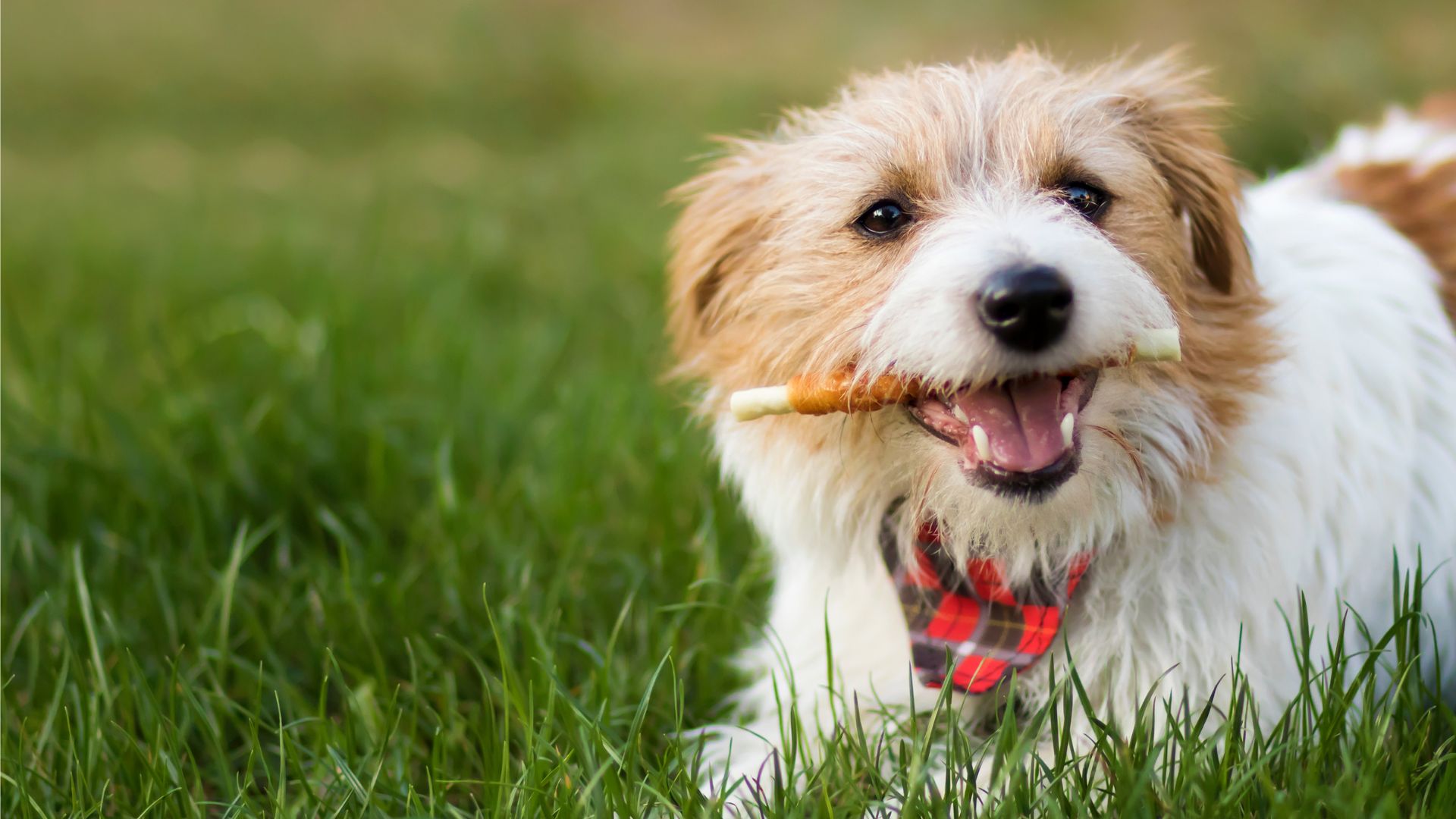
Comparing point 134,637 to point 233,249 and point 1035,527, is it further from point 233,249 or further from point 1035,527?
point 233,249

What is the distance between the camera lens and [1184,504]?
233 cm

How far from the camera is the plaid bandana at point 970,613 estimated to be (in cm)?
234

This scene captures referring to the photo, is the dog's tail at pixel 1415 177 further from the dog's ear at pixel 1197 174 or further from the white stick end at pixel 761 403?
the white stick end at pixel 761 403

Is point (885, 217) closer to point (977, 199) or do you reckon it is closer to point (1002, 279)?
point (977, 199)

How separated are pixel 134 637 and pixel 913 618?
1.88m

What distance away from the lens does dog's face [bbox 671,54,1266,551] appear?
80.1 inches

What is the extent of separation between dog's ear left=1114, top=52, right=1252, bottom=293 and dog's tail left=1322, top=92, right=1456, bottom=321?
2.54ft

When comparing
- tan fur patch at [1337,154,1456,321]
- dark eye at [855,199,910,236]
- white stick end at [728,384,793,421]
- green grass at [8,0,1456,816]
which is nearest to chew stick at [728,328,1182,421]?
white stick end at [728,384,793,421]

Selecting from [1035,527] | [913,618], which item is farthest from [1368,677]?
[913,618]

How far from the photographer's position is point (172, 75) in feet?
37.8

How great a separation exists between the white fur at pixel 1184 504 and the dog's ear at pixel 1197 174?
15cm

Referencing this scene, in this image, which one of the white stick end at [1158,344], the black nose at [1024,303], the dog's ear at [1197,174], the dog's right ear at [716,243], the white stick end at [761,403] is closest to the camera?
the black nose at [1024,303]

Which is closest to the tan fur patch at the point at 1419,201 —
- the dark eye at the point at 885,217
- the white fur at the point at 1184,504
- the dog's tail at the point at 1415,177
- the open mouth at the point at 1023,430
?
the dog's tail at the point at 1415,177

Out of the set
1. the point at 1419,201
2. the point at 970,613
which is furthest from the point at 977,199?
the point at 1419,201
